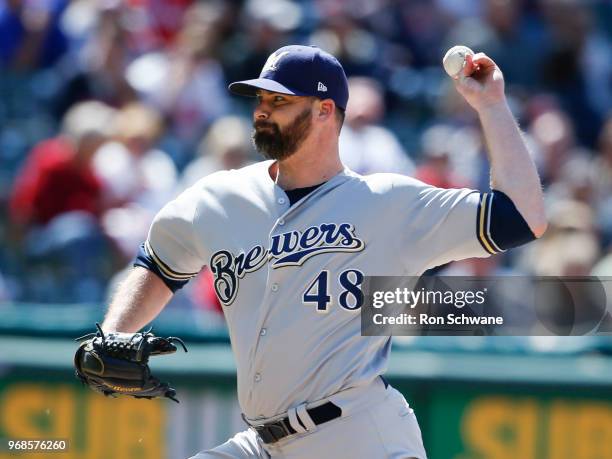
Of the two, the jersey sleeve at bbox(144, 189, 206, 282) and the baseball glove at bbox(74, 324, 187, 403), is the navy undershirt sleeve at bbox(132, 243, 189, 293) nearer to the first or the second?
the jersey sleeve at bbox(144, 189, 206, 282)

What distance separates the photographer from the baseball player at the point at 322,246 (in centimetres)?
385

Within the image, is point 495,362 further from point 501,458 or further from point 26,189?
point 26,189

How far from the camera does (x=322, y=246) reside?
157 inches

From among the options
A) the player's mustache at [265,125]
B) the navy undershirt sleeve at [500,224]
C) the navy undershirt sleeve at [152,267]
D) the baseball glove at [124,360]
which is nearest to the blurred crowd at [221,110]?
the navy undershirt sleeve at [152,267]

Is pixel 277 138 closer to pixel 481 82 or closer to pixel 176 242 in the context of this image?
pixel 176 242

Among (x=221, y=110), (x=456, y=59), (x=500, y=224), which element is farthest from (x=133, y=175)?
(x=500, y=224)

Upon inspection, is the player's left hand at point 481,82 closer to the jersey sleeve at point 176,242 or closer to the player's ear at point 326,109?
the player's ear at point 326,109

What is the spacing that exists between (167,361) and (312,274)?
2.54m

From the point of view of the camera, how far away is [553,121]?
9.27m

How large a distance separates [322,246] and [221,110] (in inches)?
217

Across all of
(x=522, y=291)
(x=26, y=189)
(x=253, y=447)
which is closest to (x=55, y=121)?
(x=26, y=189)

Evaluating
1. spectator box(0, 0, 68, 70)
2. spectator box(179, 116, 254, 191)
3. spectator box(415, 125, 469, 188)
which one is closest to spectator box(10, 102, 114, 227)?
spectator box(179, 116, 254, 191)

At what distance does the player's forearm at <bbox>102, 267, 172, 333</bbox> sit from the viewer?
13.8 feet

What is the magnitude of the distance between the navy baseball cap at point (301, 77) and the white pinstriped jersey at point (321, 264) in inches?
12.8
